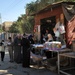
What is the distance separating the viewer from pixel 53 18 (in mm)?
14859

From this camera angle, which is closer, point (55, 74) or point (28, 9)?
point (55, 74)

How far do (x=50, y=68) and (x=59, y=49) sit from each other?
1589mm

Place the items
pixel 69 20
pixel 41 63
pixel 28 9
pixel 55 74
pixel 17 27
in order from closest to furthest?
pixel 55 74, pixel 69 20, pixel 41 63, pixel 28 9, pixel 17 27

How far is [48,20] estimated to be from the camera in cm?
1602

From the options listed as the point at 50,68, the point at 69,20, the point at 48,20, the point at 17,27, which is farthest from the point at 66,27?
the point at 17,27

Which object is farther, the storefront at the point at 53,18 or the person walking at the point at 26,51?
the person walking at the point at 26,51

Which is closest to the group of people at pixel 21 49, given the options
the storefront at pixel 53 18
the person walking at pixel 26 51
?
the person walking at pixel 26 51

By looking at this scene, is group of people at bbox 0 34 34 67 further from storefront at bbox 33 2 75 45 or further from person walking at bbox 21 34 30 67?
storefront at bbox 33 2 75 45

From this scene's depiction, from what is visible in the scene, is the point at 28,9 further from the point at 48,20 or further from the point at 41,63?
the point at 41,63

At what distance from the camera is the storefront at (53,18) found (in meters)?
12.2

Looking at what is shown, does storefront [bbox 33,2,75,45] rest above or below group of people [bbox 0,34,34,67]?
above

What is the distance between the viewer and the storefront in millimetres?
12188

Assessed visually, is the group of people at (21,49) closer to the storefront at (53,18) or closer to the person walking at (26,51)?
the person walking at (26,51)

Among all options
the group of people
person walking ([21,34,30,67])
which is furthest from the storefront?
person walking ([21,34,30,67])
